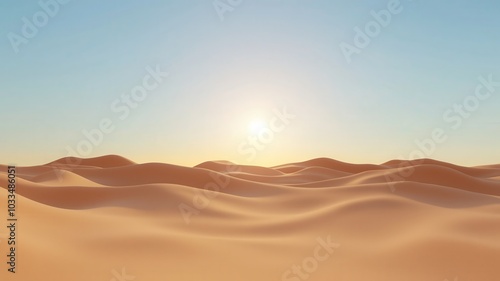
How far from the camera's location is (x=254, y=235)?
906 cm

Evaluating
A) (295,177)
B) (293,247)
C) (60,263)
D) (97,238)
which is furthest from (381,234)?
(295,177)

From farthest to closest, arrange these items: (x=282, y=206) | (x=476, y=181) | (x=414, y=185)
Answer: (x=476, y=181) < (x=414, y=185) < (x=282, y=206)

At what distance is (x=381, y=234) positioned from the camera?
8.92m

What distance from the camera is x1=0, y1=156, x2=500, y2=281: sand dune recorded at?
6.32 metres

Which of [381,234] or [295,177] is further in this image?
[295,177]

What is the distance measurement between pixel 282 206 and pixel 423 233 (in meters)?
5.63

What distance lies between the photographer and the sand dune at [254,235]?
249 inches

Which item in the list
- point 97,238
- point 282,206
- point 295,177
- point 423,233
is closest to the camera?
point 97,238

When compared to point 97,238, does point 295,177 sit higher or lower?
higher

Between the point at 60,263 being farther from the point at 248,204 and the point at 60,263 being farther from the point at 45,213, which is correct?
the point at 248,204

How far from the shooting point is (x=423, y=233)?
27.6 feet

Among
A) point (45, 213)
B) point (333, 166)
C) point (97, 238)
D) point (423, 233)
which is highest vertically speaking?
point (333, 166)

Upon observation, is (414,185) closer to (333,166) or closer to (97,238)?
(97,238)

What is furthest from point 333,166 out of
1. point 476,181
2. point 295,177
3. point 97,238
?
point 97,238
